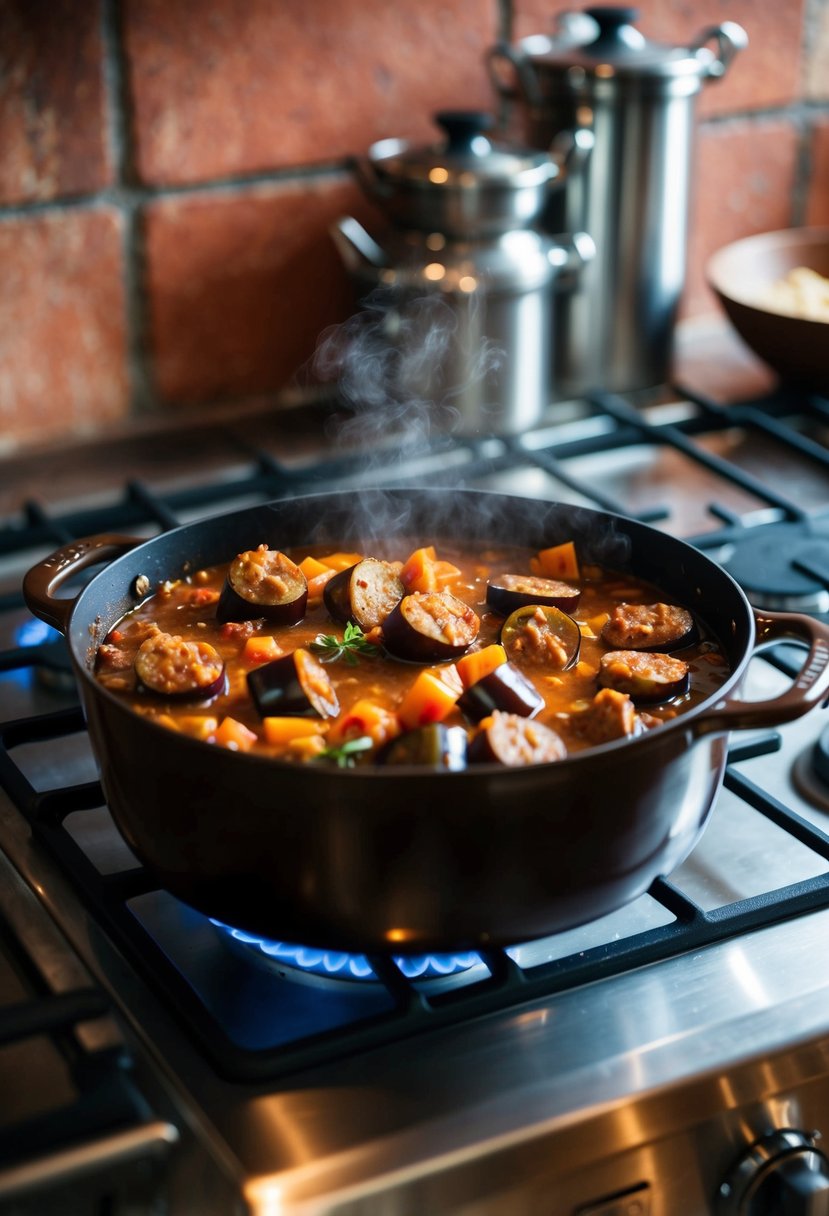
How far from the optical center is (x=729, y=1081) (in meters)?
0.91

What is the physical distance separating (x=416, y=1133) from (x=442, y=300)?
1.11m

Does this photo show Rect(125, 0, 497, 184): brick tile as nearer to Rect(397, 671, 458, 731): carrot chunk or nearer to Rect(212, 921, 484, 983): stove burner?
Rect(397, 671, 458, 731): carrot chunk

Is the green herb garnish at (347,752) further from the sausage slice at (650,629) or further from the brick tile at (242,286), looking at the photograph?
the brick tile at (242,286)

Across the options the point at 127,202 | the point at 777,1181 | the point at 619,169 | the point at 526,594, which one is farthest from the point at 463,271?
the point at 777,1181

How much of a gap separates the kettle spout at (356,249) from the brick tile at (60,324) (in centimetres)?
27

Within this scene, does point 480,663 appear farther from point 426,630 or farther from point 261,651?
point 261,651

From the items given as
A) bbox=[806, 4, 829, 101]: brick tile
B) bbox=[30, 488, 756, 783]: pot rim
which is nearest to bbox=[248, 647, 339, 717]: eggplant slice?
bbox=[30, 488, 756, 783]: pot rim

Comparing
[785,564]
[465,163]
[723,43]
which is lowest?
[785,564]

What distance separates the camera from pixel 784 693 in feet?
3.02

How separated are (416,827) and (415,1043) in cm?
18

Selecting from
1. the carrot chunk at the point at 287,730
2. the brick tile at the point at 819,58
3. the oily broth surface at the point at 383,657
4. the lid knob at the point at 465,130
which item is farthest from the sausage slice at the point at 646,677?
the brick tile at the point at 819,58

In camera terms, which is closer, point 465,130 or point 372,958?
point 372,958

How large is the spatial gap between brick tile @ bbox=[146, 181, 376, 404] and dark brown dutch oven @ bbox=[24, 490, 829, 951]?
95 cm

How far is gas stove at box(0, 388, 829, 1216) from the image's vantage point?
0.84 metres
